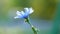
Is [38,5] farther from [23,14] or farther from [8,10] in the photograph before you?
[23,14]

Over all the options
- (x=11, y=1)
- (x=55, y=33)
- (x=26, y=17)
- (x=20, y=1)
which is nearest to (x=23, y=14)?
(x=26, y=17)

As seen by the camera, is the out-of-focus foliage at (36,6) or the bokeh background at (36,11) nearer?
the bokeh background at (36,11)

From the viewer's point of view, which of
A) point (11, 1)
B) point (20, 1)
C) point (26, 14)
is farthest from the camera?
point (20, 1)

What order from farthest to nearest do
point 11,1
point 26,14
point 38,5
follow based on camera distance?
point 38,5
point 11,1
point 26,14

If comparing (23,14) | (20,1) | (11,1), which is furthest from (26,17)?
(20,1)

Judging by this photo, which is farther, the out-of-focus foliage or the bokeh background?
the out-of-focus foliage

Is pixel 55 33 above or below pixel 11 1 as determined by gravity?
below

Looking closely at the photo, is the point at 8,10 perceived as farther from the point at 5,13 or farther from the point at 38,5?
the point at 38,5

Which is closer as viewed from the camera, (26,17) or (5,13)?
(26,17)

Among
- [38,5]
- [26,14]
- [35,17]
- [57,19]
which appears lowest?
[26,14]
